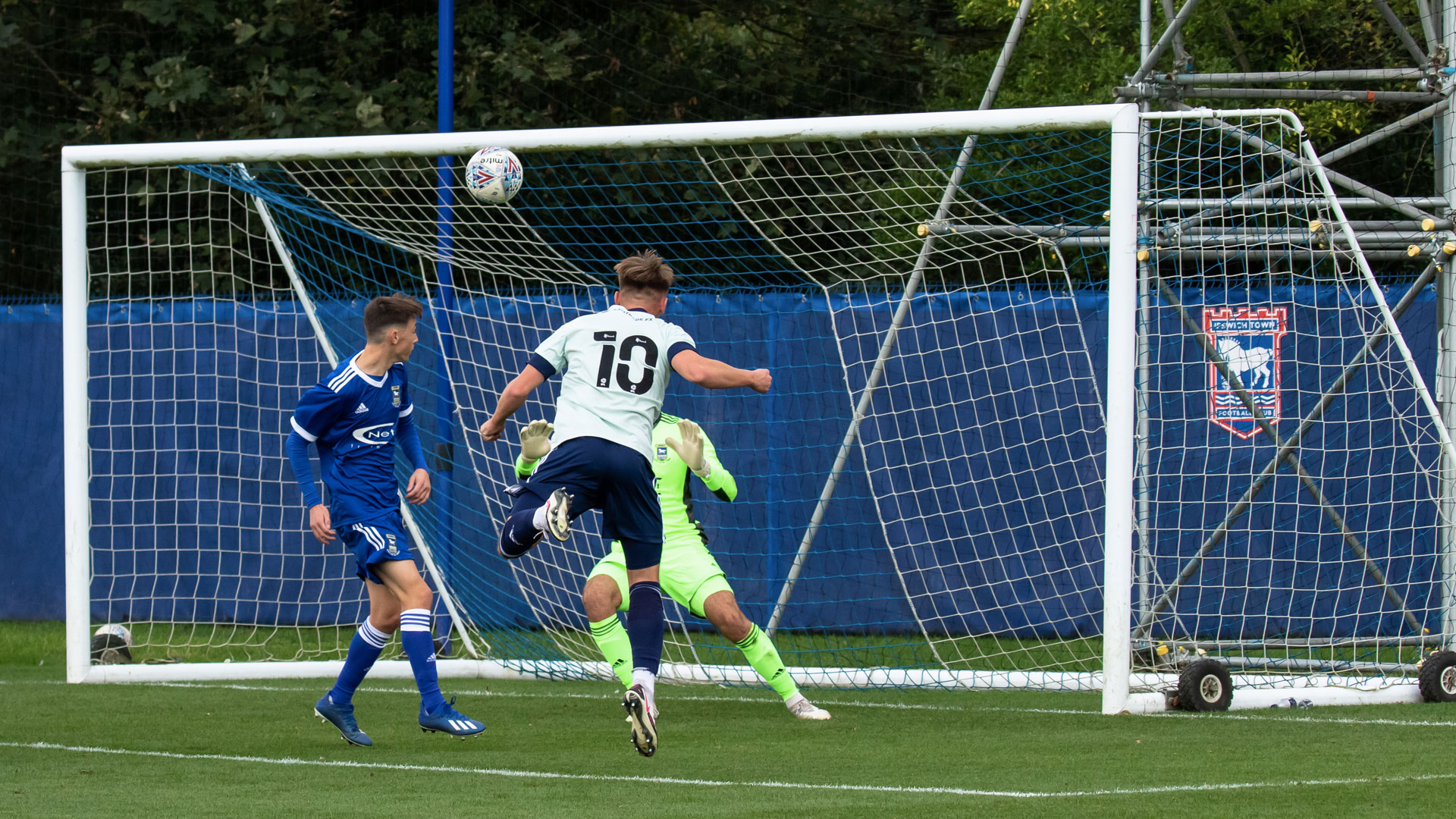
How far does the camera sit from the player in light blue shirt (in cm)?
640

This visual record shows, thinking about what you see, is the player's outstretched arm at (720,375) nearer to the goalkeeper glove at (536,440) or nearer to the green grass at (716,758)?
the goalkeeper glove at (536,440)

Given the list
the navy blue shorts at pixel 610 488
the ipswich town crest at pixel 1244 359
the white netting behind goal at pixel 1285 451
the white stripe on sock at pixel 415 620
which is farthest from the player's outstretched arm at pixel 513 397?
the ipswich town crest at pixel 1244 359

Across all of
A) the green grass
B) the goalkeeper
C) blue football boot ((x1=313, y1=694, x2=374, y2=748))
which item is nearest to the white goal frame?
the green grass

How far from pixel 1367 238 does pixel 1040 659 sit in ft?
10.3

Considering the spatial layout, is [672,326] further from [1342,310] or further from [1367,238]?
[1342,310]

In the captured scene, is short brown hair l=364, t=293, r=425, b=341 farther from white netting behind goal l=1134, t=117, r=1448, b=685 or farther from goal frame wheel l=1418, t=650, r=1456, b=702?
goal frame wheel l=1418, t=650, r=1456, b=702

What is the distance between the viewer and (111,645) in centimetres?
1015

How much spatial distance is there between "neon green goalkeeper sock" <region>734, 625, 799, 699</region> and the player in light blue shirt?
1218 millimetres

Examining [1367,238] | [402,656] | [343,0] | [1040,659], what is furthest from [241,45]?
[1367,238]

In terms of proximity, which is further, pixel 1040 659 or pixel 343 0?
pixel 343 0

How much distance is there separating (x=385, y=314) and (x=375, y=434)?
482 mm

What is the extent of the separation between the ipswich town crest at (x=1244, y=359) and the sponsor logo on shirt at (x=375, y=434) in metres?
4.43

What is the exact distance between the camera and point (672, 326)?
22.1 ft

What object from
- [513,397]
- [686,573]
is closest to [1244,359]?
[686,573]
